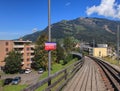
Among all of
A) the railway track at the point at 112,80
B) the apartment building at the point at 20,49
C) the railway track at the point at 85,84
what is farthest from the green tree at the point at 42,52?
the railway track at the point at 85,84

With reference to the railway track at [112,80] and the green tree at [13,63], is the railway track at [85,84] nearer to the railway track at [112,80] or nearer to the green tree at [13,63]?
the railway track at [112,80]

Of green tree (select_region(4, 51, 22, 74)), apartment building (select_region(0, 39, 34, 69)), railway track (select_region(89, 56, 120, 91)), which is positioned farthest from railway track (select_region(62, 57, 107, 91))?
apartment building (select_region(0, 39, 34, 69))

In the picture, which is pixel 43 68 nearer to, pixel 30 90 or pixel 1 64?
pixel 1 64

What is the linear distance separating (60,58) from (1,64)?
92.8 ft

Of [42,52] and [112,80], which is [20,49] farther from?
→ [112,80]

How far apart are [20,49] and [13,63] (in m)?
17.1

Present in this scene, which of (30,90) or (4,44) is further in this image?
(4,44)

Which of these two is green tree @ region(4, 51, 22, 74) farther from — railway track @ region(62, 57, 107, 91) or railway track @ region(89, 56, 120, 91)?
railway track @ region(62, 57, 107, 91)

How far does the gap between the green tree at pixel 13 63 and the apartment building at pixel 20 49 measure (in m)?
8.96

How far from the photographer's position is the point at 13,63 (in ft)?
283

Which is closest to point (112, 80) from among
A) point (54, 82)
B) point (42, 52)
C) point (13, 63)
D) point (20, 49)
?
point (54, 82)

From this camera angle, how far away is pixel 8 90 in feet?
172

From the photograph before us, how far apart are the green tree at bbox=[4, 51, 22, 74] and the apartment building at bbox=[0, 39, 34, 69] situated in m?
8.96

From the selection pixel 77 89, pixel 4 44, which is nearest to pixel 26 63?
pixel 4 44
